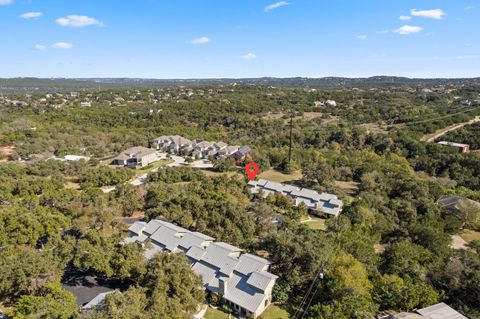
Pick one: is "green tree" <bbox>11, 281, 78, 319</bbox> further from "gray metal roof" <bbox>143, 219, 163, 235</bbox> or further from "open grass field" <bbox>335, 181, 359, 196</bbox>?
"open grass field" <bbox>335, 181, 359, 196</bbox>

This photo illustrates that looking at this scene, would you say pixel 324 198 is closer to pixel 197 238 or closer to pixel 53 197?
pixel 197 238

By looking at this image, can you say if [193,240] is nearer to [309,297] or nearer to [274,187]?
[309,297]

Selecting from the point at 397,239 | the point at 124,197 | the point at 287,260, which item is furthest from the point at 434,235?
the point at 124,197

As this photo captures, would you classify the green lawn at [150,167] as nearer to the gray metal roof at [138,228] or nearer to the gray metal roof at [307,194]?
the gray metal roof at [138,228]

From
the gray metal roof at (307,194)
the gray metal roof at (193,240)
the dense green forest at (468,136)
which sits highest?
the dense green forest at (468,136)

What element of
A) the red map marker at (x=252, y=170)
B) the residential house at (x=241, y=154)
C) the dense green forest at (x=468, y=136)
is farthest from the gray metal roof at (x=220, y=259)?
the dense green forest at (x=468, y=136)

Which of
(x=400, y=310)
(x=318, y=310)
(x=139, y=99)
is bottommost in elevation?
(x=400, y=310)

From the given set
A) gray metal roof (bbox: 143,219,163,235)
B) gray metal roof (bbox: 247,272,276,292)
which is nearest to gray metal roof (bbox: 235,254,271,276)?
gray metal roof (bbox: 247,272,276,292)
